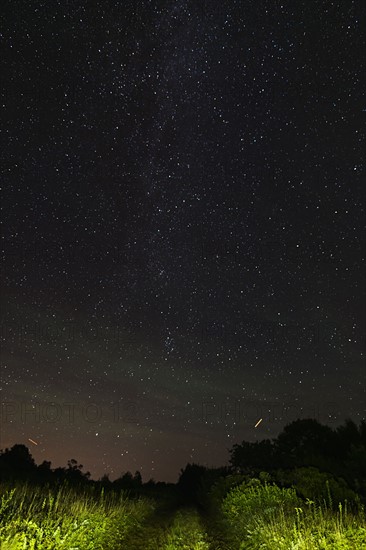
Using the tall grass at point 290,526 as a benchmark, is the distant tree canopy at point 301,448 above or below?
above

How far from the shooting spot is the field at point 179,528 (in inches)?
336

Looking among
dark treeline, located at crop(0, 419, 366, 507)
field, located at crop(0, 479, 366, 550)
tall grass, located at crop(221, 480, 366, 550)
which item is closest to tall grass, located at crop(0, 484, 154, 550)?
field, located at crop(0, 479, 366, 550)

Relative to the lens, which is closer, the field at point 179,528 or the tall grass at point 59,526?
the tall grass at point 59,526

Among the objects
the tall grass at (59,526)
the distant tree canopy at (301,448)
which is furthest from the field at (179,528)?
the distant tree canopy at (301,448)

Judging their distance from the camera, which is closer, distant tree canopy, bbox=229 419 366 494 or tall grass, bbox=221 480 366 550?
tall grass, bbox=221 480 366 550

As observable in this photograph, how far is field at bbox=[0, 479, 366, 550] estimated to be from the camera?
8523 millimetres

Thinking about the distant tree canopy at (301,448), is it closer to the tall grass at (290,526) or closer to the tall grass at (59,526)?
the tall grass at (290,526)

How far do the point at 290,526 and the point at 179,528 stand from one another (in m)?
7.26

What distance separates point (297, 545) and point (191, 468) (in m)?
88.7

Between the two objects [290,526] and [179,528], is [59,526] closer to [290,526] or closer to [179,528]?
[290,526]

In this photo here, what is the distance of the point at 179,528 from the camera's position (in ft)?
54.6

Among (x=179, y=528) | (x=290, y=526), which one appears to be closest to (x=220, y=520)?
(x=179, y=528)

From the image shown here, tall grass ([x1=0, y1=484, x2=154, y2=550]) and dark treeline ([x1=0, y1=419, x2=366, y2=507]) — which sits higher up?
dark treeline ([x1=0, y1=419, x2=366, y2=507])

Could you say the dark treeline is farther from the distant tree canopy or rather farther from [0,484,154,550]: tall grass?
[0,484,154,550]: tall grass
